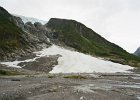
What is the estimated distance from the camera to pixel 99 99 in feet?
128

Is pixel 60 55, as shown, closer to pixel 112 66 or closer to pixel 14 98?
pixel 112 66

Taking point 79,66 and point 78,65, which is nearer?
point 79,66

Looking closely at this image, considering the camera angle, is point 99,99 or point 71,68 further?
point 71,68

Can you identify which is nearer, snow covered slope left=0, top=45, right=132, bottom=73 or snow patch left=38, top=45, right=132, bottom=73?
snow covered slope left=0, top=45, right=132, bottom=73

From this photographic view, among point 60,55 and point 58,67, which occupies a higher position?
point 60,55

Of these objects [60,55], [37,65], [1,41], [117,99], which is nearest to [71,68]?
[37,65]

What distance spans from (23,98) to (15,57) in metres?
137

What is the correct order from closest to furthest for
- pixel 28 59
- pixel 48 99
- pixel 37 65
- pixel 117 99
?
pixel 48 99
pixel 117 99
pixel 37 65
pixel 28 59

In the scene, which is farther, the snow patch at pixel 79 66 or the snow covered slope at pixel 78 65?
the snow patch at pixel 79 66

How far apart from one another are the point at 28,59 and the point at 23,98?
417ft

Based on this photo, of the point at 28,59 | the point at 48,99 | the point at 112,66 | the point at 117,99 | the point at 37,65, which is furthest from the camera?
the point at 112,66

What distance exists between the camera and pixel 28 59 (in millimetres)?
164125

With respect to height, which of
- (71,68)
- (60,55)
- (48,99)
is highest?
(60,55)

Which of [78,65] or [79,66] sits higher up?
[78,65]
